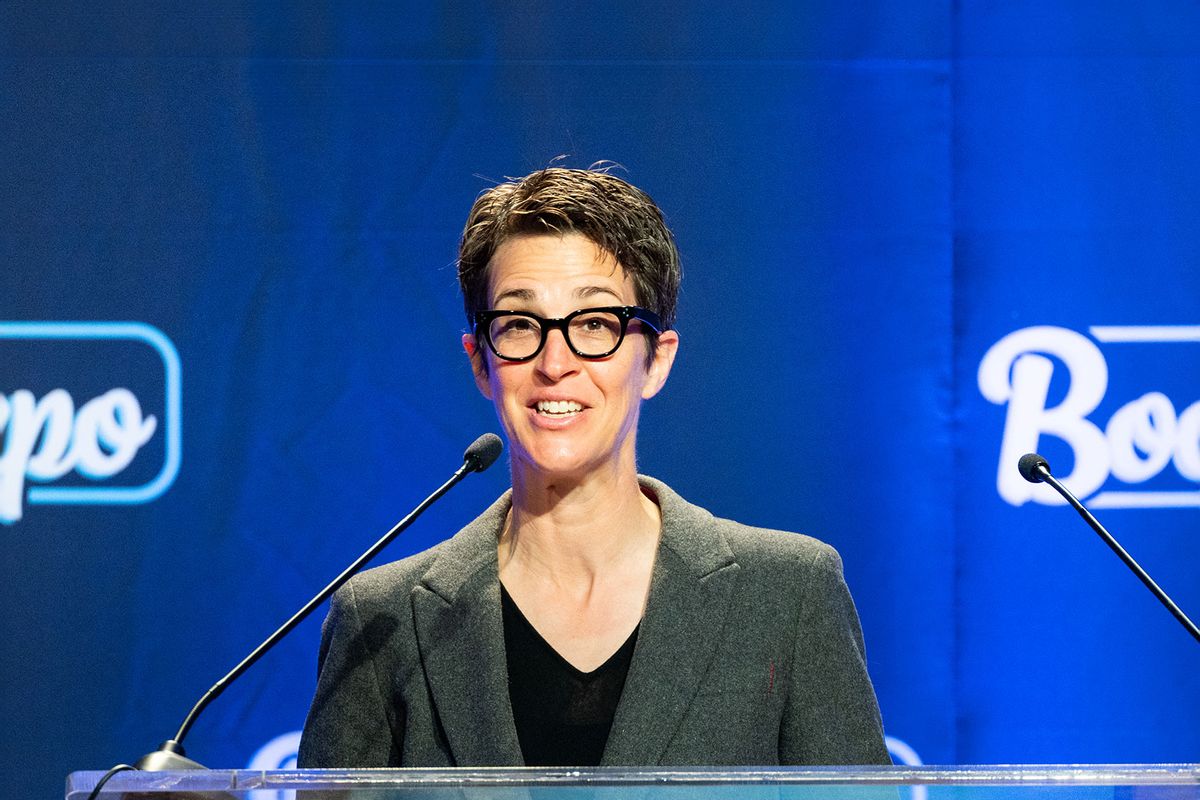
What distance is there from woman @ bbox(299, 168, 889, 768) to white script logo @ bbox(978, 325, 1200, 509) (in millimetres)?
1092

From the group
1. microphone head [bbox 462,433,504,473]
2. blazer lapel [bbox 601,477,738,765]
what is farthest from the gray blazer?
microphone head [bbox 462,433,504,473]

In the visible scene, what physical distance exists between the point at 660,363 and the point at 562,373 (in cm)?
20

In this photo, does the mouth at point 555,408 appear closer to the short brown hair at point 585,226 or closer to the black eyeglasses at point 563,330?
the black eyeglasses at point 563,330

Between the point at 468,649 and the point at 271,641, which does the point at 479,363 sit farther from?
the point at 271,641

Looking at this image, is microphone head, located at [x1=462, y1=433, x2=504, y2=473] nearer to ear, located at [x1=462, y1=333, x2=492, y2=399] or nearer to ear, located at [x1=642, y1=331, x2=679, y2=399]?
ear, located at [x1=462, y1=333, x2=492, y2=399]

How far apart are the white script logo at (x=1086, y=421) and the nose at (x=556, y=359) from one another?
4.49 feet

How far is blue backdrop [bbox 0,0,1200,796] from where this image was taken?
2.76m

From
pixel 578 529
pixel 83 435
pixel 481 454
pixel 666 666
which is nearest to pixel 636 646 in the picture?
pixel 666 666

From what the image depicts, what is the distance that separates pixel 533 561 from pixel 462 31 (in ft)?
4.76

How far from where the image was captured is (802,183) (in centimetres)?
279

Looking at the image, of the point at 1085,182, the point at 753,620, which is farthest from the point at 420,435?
the point at 1085,182

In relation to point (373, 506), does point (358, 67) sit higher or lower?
higher

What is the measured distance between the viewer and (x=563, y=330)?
1.67 m

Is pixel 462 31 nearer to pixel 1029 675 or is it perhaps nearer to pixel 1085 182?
pixel 1085 182
